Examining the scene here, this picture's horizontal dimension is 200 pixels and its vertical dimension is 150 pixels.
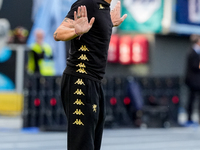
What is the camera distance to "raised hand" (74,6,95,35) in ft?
12.1

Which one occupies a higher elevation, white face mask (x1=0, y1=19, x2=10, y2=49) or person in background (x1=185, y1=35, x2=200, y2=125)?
white face mask (x1=0, y1=19, x2=10, y2=49)

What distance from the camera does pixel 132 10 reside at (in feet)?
52.6

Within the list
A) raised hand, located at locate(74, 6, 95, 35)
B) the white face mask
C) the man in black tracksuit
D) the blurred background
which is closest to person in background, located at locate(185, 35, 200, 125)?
the blurred background

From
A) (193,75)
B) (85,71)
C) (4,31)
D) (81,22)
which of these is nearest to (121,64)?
(4,31)

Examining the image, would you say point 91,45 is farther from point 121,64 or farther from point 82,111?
point 121,64

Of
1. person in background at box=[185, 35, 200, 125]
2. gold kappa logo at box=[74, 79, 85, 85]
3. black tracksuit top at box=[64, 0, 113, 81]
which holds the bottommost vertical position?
person in background at box=[185, 35, 200, 125]

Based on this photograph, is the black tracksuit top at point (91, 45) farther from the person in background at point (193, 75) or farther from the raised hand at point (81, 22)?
the person in background at point (193, 75)

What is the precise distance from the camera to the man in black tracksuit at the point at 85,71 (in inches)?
151

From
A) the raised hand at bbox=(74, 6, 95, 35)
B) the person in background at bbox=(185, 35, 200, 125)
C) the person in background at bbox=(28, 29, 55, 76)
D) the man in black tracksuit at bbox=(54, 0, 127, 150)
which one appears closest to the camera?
the raised hand at bbox=(74, 6, 95, 35)

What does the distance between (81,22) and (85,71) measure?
447 mm

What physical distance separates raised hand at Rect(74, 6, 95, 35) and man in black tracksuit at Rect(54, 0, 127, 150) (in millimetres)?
45

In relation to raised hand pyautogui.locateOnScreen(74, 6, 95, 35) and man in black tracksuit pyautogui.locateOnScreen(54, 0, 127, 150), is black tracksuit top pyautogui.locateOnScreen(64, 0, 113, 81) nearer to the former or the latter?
man in black tracksuit pyautogui.locateOnScreen(54, 0, 127, 150)

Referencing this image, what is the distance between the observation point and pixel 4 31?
48.2ft

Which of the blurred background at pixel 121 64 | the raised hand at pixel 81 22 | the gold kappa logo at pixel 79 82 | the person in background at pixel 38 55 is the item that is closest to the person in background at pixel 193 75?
the blurred background at pixel 121 64
